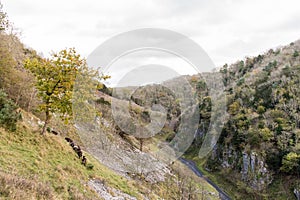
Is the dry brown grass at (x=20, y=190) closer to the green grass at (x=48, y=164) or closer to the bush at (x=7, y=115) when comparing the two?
the green grass at (x=48, y=164)

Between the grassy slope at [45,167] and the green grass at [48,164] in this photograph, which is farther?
the green grass at [48,164]

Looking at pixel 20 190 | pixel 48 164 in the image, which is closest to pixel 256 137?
pixel 48 164

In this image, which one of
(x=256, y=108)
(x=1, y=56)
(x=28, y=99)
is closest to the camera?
(x=1, y=56)

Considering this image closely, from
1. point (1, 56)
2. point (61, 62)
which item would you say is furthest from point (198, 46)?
point (1, 56)

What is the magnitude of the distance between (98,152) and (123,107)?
5.28 metres

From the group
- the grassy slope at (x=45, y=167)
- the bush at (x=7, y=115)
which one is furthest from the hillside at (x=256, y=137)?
the bush at (x=7, y=115)

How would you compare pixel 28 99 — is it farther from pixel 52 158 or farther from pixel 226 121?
pixel 226 121

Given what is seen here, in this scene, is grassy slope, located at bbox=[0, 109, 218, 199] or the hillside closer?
grassy slope, located at bbox=[0, 109, 218, 199]

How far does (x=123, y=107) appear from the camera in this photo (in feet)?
76.4

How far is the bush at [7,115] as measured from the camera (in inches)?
547

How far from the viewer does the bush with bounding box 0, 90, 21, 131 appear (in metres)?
13.9

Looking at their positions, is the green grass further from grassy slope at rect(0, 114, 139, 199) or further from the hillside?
the hillside

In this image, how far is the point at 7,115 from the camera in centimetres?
1409

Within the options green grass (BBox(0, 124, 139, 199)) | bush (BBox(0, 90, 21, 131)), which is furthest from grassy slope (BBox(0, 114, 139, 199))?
bush (BBox(0, 90, 21, 131))
